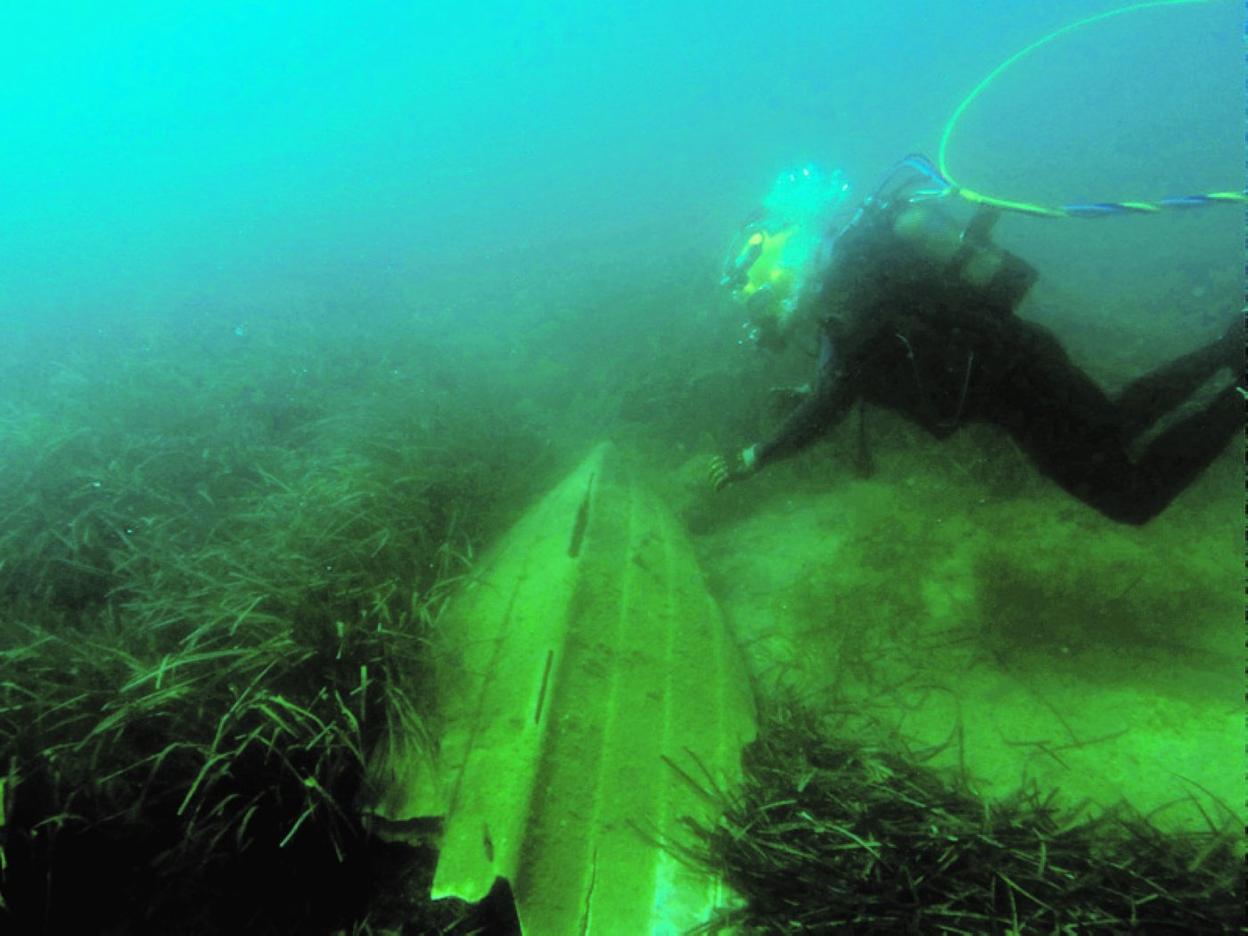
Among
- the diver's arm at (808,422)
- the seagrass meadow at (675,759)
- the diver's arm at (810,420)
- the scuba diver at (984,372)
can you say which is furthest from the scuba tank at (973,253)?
the seagrass meadow at (675,759)

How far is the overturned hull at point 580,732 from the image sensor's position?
203cm

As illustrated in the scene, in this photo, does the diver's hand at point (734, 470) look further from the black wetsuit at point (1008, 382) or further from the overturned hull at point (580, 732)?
the overturned hull at point (580, 732)

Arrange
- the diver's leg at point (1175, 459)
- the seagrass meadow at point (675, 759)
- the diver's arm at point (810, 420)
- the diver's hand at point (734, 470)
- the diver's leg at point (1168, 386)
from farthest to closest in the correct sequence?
the diver's hand at point (734, 470), the diver's arm at point (810, 420), the diver's leg at point (1168, 386), the diver's leg at point (1175, 459), the seagrass meadow at point (675, 759)

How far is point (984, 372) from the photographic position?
351 cm

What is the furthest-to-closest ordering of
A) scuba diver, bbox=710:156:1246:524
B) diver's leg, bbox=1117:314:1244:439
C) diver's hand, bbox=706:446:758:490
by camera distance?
diver's hand, bbox=706:446:758:490, diver's leg, bbox=1117:314:1244:439, scuba diver, bbox=710:156:1246:524

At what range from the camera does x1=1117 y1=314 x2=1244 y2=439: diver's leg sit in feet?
11.7

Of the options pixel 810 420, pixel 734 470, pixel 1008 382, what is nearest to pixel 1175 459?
pixel 1008 382

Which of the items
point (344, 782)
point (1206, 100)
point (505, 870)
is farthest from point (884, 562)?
point (1206, 100)

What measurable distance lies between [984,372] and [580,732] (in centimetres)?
328

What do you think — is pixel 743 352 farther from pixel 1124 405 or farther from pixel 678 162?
pixel 678 162

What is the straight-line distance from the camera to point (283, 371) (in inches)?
302

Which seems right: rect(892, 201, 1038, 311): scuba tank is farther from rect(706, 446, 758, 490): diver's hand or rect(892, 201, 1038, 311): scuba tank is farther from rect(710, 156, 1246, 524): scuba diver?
rect(706, 446, 758, 490): diver's hand

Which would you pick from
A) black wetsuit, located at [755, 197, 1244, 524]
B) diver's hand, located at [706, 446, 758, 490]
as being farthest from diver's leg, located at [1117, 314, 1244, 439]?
diver's hand, located at [706, 446, 758, 490]

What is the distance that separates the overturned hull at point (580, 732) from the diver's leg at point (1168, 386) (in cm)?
314
